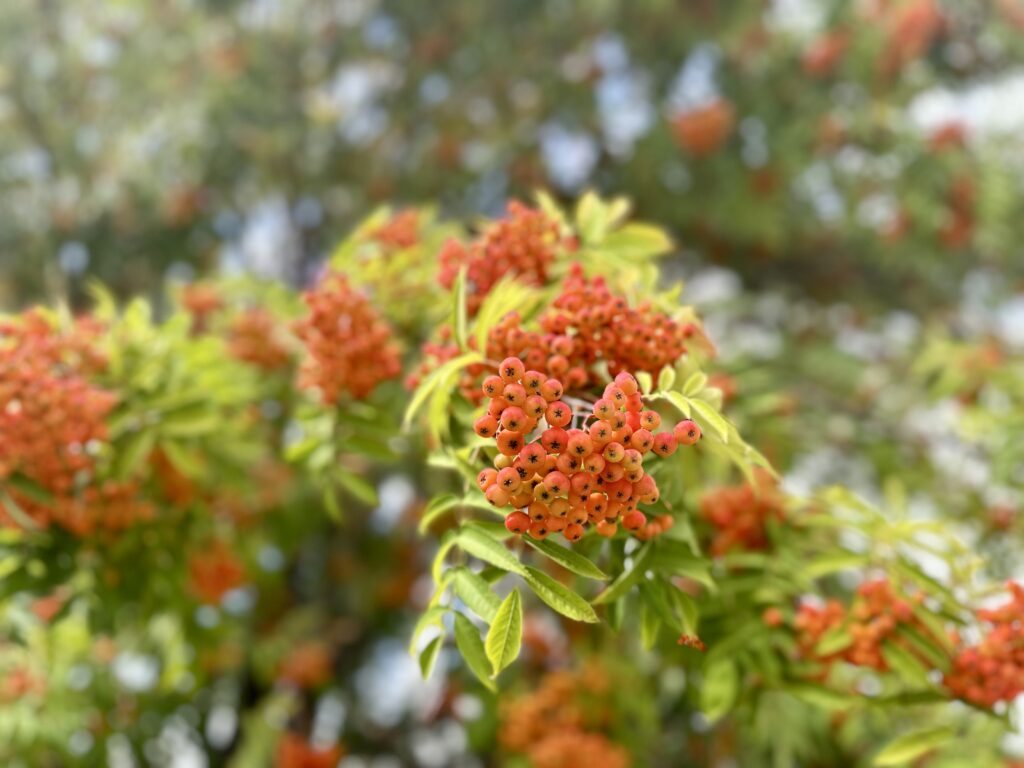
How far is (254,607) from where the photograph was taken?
6055mm

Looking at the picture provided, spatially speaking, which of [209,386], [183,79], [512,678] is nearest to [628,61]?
[183,79]

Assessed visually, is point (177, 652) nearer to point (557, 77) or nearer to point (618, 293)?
point (618, 293)

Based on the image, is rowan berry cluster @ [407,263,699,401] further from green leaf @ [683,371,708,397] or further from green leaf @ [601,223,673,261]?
green leaf @ [601,223,673,261]

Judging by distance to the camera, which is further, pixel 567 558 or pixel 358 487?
pixel 358 487

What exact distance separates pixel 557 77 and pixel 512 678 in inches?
165

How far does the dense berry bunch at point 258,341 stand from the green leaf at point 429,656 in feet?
7.95

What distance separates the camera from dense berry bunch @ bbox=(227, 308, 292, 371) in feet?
12.1

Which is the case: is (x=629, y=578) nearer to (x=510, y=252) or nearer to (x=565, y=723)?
(x=510, y=252)

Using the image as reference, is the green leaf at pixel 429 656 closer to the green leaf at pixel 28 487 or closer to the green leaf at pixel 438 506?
the green leaf at pixel 438 506

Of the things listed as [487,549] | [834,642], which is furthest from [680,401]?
[834,642]

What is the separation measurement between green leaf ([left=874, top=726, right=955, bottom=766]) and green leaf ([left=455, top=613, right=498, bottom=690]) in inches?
39.3

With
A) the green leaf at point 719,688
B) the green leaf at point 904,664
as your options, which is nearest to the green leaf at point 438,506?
the green leaf at point 719,688

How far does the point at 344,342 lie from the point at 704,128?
4.72m

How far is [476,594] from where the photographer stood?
4.60ft
